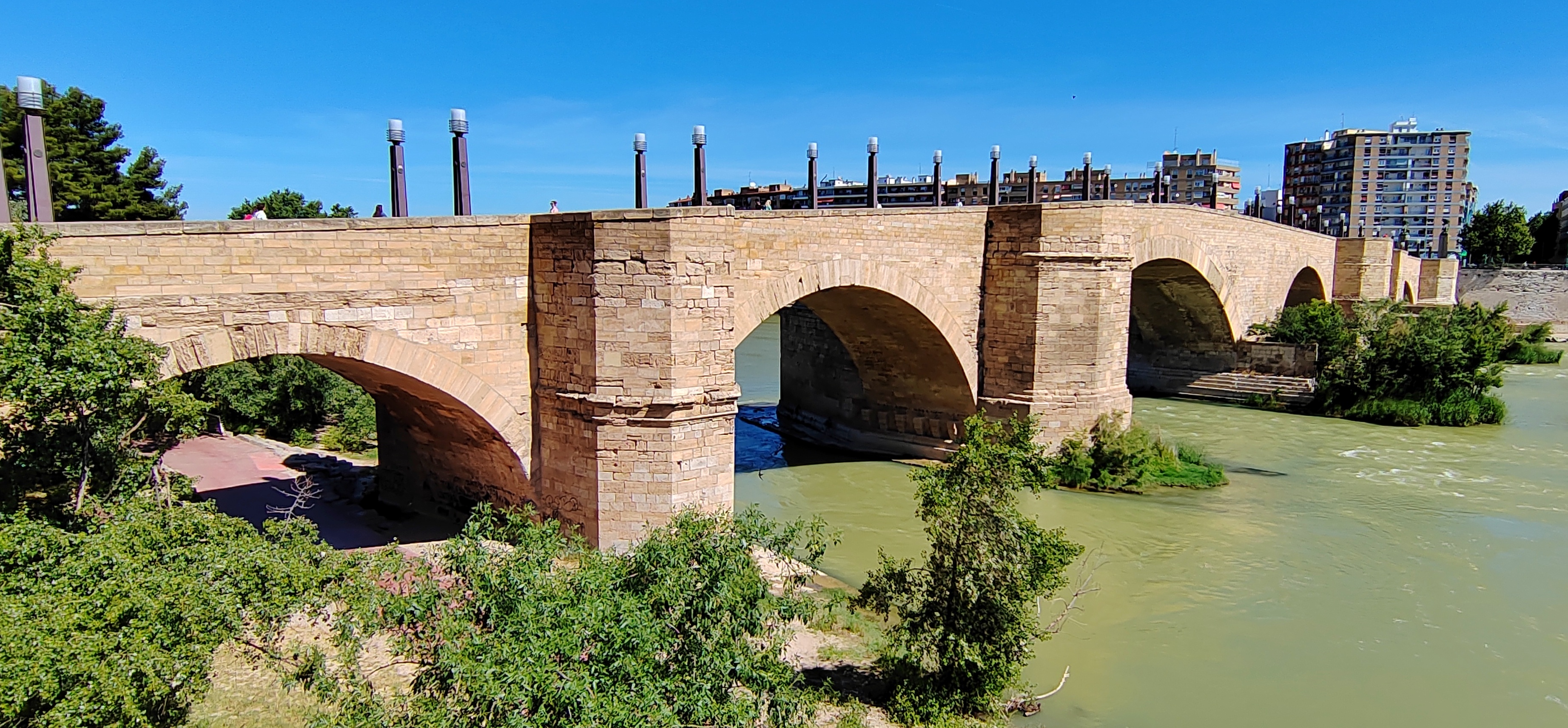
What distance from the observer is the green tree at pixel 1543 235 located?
55469 mm

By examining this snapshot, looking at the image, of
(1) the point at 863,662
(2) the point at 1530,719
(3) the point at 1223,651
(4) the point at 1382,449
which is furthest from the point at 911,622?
(4) the point at 1382,449

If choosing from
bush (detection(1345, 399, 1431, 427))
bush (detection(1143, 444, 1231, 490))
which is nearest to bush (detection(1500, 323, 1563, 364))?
bush (detection(1345, 399, 1431, 427))

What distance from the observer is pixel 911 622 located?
24.9 ft

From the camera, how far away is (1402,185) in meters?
75.5

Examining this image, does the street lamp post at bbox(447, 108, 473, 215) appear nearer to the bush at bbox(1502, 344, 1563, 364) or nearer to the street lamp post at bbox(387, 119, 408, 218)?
the street lamp post at bbox(387, 119, 408, 218)

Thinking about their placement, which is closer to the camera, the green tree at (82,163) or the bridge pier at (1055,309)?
the bridge pier at (1055,309)

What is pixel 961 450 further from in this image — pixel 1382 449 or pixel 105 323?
pixel 1382 449

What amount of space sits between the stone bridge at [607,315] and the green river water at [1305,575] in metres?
2.38

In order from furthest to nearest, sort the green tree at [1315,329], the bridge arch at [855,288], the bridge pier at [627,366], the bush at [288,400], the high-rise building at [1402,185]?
1. the high-rise building at [1402,185]
2. the green tree at [1315,329]
3. the bush at [288,400]
4. the bridge arch at [855,288]
5. the bridge pier at [627,366]

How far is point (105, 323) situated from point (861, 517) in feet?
31.4

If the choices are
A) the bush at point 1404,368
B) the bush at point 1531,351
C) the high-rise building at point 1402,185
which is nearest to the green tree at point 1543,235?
the high-rise building at point 1402,185

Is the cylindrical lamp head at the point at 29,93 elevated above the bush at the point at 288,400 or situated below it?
above

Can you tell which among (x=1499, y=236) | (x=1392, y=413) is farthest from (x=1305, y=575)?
(x=1499, y=236)

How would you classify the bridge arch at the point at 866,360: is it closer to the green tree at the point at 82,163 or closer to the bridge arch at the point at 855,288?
the bridge arch at the point at 855,288
